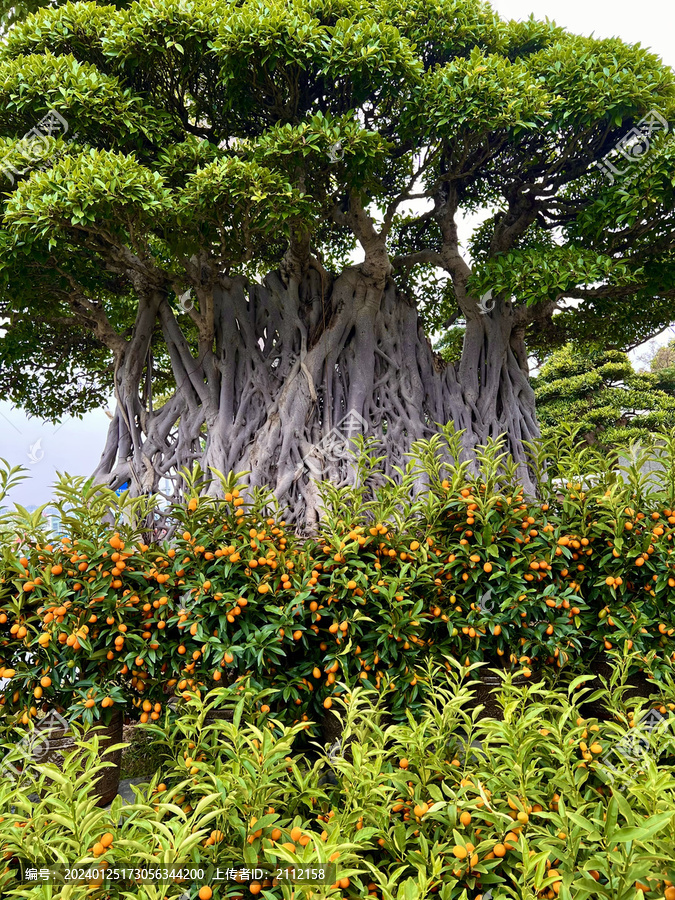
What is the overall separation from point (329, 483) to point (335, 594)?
0.59 meters

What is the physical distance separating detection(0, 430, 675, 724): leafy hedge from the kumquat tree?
0.02 m

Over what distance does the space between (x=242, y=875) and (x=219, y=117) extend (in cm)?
518

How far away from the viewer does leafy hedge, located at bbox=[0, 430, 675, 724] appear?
7.02ft

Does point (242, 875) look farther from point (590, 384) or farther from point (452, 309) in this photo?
point (590, 384)

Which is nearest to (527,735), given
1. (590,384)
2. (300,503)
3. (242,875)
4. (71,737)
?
(242,875)

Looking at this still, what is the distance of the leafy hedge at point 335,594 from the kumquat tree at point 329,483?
2 cm

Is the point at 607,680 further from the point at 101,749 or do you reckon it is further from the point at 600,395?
the point at 600,395

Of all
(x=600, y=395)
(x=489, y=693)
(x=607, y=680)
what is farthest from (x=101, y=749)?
(x=600, y=395)

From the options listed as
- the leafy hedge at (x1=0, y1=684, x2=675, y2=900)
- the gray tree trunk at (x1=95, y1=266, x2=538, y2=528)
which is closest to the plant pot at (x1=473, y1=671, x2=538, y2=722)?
the leafy hedge at (x1=0, y1=684, x2=675, y2=900)

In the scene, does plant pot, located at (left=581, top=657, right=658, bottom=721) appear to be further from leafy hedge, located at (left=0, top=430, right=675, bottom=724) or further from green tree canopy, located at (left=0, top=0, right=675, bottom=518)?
green tree canopy, located at (left=0, top=0, right=675, bottom=518)

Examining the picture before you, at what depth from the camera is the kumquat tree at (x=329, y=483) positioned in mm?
1352

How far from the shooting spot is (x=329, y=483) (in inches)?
104

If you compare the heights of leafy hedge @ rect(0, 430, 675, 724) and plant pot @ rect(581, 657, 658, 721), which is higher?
leafy hedge @ rect(0, 430, 675, 724)

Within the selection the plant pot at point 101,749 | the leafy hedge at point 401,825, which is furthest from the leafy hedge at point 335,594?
the leafy hedge at point 401,825
